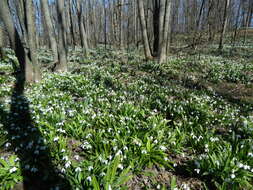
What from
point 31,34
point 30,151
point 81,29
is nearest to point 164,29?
point 31,34

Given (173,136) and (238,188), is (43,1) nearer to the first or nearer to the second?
(173,136)

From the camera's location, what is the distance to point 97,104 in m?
5.21

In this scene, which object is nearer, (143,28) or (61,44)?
(61,44)

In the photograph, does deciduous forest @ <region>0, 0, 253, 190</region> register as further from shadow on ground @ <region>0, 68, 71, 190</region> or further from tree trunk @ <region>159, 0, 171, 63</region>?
tree trunk @ <region>159, 0, 171, 63</region>

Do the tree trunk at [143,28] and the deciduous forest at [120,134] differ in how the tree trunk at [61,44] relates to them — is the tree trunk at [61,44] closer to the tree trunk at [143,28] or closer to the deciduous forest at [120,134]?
the deciduous forest at [120,134]

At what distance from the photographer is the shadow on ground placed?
8.49 ft

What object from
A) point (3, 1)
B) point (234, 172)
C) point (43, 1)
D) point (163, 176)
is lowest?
point (163, 176)

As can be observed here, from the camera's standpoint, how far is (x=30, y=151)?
123 inches

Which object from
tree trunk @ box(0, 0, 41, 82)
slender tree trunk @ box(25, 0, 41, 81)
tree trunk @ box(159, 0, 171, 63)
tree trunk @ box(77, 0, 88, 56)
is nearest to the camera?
tree trunk @ box(0, 0, 41, 82)

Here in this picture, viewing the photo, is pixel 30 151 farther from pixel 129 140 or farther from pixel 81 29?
pixel 81 29

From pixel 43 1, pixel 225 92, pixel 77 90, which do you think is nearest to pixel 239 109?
pixel 225 92

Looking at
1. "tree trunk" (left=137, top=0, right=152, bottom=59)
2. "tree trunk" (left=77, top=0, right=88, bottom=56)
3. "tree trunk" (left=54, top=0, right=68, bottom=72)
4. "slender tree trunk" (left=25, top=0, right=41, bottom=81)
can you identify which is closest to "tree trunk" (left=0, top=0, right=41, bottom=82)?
"slender tree trunk" (left=25, top=0, right=41, bottom=81)

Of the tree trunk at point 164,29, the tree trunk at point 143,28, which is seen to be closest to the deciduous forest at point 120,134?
the tree trunk at point 164,29

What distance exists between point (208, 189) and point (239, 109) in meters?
3.66
